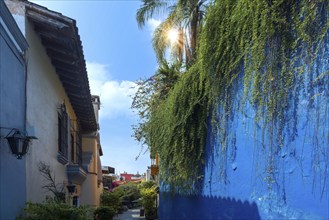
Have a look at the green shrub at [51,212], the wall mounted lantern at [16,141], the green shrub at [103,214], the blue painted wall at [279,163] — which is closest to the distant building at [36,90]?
the wall mounted lantern at [16,141]

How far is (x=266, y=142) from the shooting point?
255 inches

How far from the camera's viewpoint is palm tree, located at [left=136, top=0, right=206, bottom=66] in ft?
45.0

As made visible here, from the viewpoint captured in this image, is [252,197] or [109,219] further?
[109,219]

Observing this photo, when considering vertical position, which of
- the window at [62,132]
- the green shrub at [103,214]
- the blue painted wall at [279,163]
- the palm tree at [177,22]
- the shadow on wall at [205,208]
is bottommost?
the green shrub at [103,214]

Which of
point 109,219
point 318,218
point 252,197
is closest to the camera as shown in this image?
point 318,218

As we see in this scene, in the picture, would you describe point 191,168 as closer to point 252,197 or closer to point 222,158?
point 222,158

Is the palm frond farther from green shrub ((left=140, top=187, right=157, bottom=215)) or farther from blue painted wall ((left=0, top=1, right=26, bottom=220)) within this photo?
Result: green shrub ((left=140, top=187, right=157, bottom=215))

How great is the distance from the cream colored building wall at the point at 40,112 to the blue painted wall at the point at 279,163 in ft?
11.8

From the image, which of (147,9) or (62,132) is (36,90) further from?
(147,9)

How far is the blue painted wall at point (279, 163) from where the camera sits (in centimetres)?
555

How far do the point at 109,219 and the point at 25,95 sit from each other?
1302 centimetres

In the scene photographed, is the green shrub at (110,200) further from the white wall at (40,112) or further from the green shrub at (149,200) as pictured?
the white wall at (40,112)

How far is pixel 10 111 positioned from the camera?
6324 mm

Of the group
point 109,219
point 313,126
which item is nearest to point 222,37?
point 313,126
